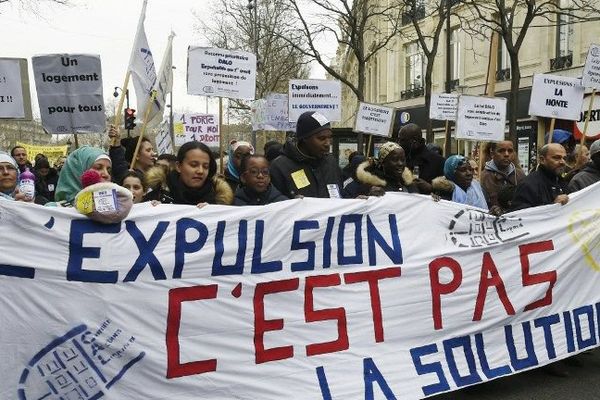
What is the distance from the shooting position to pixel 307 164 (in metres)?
4.81

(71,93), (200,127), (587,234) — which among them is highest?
(71,93)

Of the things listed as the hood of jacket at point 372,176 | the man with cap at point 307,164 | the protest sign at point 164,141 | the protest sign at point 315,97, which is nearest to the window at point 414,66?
the protest sign at point 164,141

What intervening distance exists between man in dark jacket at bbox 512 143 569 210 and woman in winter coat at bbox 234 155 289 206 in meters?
2.00

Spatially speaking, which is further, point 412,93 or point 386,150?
point 412,93

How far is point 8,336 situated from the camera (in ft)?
10.1

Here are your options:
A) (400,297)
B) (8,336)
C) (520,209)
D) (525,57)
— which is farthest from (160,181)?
(525,57)

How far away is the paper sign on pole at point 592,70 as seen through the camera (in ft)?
24.7

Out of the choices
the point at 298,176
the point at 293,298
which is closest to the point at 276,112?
the point at 298,176

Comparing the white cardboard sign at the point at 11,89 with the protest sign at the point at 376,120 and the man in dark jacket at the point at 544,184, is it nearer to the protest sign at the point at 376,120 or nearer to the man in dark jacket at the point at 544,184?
the man in dark jacket at the point at 544,184

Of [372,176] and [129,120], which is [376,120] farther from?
[372,176]

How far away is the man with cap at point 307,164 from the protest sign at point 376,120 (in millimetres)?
4799

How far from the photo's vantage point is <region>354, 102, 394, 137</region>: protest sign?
31.3 ft

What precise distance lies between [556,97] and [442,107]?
394 cm

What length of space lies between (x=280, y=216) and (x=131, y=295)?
1.00m
